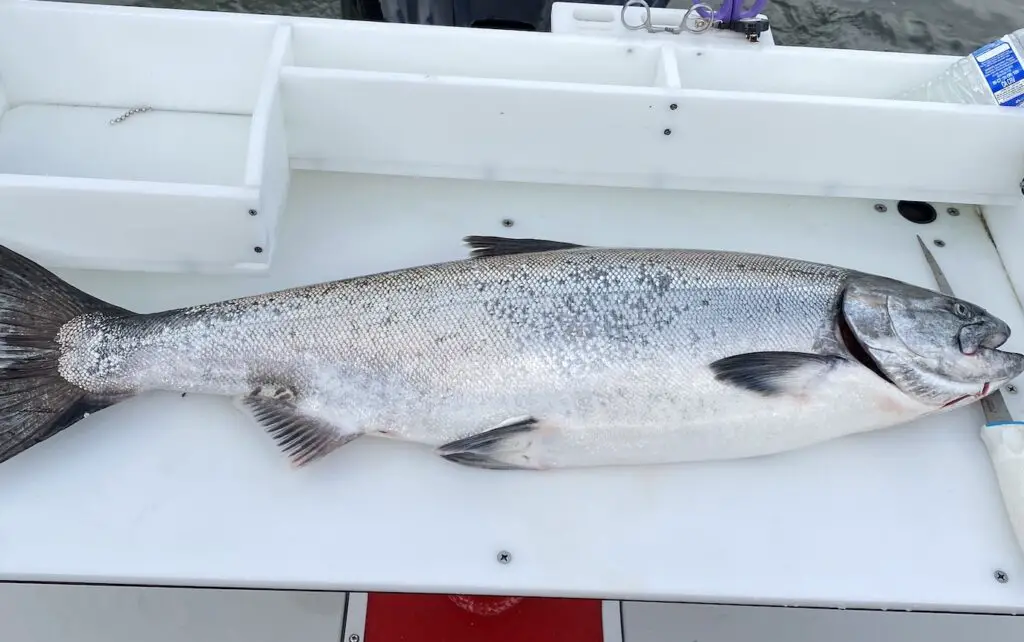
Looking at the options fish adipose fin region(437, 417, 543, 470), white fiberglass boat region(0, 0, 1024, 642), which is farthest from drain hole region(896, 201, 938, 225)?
fish adipose fin region(437, 417, 543, 470)

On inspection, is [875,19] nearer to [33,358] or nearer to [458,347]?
[458,347]

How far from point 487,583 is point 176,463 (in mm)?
822

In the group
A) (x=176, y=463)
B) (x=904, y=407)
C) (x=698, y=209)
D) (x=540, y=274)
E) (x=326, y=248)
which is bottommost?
(x=176, y=463)

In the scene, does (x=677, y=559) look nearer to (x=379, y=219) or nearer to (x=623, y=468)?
(x=623, y=468)

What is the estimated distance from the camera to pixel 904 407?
6.22 feet

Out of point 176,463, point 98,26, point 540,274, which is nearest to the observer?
point 176,463

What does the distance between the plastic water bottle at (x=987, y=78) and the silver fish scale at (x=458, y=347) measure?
1.11 metres

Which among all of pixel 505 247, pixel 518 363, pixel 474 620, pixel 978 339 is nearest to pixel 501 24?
pixel 505 247

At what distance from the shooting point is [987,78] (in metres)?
2.34

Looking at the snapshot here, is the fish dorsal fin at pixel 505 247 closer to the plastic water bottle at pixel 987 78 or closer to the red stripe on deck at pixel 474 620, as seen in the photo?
the red stripe on deck at pixel 474 620

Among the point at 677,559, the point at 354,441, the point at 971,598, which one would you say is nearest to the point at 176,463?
the point at 354,441

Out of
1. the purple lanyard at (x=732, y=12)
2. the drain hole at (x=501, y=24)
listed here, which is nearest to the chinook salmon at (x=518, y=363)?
the purple lanyard at (x=732, y=12)

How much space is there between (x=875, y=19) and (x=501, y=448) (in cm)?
529

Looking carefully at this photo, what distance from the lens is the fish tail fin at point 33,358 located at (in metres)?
1.71
